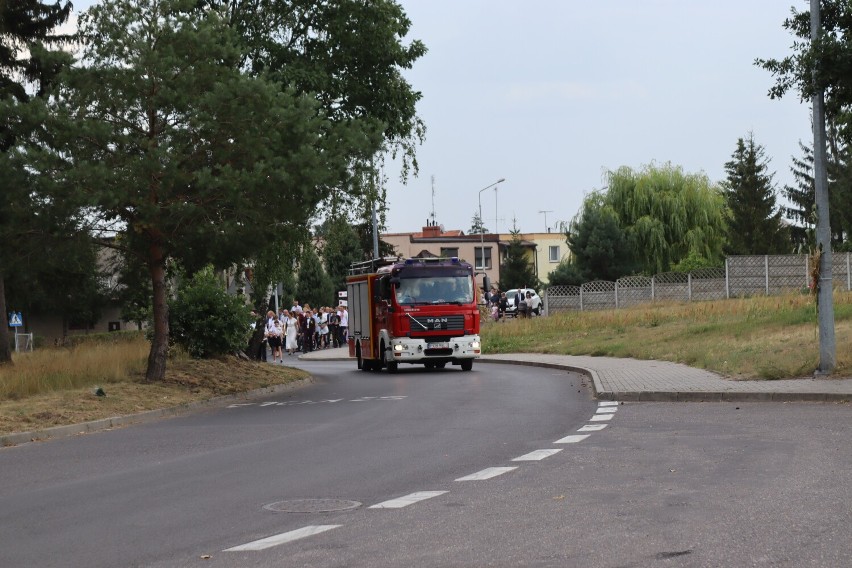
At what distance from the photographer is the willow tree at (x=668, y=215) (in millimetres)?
79500

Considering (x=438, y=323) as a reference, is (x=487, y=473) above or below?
below

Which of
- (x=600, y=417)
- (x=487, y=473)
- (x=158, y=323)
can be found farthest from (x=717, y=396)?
(x=158, y=323)

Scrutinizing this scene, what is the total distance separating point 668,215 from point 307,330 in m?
32.1

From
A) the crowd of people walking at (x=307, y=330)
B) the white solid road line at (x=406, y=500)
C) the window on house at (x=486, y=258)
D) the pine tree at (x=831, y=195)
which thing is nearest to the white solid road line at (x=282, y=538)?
the white solid road line at (x=406, y=500)

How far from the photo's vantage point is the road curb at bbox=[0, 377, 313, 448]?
16984 millimetres

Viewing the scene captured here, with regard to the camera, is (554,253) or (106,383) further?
(554,253)

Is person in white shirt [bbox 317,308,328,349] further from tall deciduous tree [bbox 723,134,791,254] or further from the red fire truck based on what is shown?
tall deciduous tree [bbox 723,134,791,254]

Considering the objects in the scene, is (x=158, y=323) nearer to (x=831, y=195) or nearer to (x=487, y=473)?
(x=487, y=473)

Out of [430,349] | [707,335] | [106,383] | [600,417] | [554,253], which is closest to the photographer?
[600,417]

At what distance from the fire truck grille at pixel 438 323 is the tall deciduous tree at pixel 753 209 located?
49372mm

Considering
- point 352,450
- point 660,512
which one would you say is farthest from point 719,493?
point 352,450

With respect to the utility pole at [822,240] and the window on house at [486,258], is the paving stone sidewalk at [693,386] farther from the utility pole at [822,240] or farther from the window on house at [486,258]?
the window on house at [486,258]

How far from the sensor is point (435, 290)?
1389 inches

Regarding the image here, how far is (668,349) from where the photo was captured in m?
34.2
